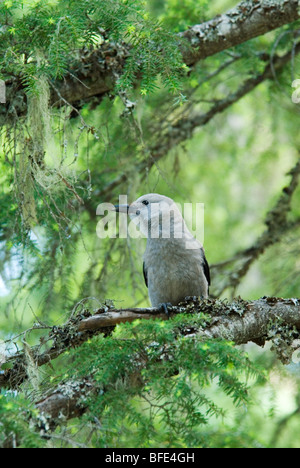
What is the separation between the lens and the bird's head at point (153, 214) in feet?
13.3

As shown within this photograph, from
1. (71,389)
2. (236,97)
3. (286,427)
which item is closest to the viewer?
(71,389)

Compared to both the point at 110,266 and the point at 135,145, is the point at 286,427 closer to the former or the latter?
the point at 110,266

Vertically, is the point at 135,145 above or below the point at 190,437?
above

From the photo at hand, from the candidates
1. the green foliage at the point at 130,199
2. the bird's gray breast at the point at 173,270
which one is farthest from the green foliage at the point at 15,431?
the bird's gray breast at the point at 173,270

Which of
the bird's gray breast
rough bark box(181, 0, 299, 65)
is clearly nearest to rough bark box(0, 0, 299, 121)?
rough bark box(181, 0, 299, 65)

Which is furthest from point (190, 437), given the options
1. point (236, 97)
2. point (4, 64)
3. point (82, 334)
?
point (236, 97)

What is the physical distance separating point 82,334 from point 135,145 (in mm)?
2278

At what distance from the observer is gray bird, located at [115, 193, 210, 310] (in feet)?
13.0

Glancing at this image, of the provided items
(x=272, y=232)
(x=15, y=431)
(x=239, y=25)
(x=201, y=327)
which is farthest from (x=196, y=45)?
(x=15, y=431)

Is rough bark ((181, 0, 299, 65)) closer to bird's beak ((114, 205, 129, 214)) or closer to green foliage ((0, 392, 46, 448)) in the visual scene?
bird's beak ((114, 205, 129, 214))

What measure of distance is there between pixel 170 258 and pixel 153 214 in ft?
1.36

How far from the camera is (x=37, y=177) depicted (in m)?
3.17
